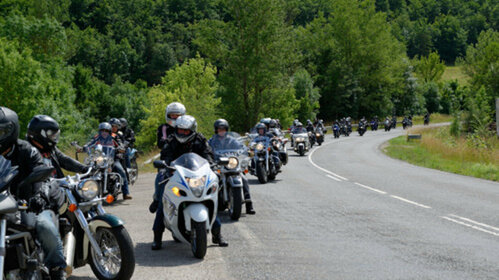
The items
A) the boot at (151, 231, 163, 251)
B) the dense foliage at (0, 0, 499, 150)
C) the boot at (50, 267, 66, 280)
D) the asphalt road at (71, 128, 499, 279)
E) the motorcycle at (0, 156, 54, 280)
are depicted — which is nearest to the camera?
the motorcycle at (0, 156, 54, 280)

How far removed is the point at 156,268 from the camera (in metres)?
6.28

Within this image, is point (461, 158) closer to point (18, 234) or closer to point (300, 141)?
point (300, 141)

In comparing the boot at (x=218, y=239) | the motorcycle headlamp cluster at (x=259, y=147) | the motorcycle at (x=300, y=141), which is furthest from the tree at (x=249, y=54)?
the boot at (x=218, y=239)

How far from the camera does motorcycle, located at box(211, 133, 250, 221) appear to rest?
919 cm

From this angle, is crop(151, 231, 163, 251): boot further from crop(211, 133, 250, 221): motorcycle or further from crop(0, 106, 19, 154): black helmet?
crop(0, 106, 19, 154): black helmet

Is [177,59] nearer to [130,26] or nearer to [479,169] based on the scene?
[130,26]

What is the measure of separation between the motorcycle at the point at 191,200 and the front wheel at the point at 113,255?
128 centimetres

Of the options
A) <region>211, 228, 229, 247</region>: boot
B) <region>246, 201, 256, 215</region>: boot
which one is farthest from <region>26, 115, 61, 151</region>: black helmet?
<region>246, 201, 256, 215</region>: boot

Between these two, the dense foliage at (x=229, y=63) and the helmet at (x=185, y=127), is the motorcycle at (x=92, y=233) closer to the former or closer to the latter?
the helmet at (x=185, y=127)

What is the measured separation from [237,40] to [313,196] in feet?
140

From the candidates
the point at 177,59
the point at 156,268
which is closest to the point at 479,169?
the point at 156,268

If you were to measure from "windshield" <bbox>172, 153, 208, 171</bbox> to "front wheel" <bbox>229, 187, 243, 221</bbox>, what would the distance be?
→ 2.27m

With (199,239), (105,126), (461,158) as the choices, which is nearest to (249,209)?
(199,239)

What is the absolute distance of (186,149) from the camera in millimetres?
7578
